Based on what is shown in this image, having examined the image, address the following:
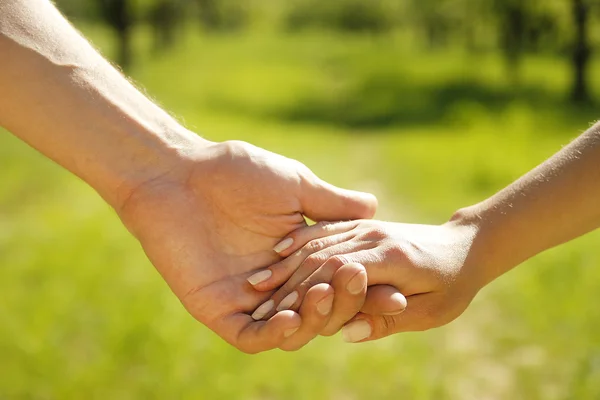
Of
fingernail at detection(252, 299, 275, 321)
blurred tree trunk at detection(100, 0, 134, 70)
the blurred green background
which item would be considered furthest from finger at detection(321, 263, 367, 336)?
blurred tree trunk at detection(100, 0, 134, 70)

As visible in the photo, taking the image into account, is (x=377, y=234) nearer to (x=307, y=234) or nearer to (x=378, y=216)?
(x=307, y=234)

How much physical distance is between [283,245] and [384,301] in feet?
1.66

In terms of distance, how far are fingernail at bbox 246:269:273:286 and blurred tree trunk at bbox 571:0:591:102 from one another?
57.6 ft

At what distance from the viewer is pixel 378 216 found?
8180 mm

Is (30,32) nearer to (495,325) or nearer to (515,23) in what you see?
(495,325)

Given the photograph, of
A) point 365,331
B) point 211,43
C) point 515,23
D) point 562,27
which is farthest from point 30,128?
point 211,43

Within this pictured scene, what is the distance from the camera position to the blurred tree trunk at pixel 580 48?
17453 mm

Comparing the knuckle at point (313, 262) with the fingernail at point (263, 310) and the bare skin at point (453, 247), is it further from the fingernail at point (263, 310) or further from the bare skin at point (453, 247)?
the fingernail at point (263, 310)

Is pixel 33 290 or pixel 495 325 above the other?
pixel 33 290

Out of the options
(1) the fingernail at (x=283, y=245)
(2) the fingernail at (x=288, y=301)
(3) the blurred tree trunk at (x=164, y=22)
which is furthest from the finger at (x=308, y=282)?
(3) the blurred tree trunk at (x=164, y=22)

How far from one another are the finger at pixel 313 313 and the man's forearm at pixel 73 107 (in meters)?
0.81

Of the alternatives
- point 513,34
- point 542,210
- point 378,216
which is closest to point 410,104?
point 513,34

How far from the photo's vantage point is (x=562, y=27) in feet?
60.4

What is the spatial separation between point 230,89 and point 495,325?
20.5 meters
